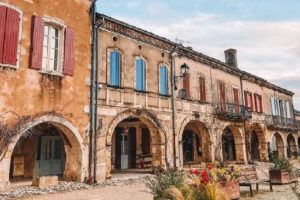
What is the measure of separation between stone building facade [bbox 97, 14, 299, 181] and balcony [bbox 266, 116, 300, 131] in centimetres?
10

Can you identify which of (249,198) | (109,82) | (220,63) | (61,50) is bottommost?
(249,198)

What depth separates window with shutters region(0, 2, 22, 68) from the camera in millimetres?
8334

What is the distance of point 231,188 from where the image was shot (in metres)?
7.18

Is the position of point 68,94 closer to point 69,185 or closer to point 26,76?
point 26,76

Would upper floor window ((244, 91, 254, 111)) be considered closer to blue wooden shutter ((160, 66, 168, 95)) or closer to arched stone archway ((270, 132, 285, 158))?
arched stone archway ((270, 132, 285, 158))

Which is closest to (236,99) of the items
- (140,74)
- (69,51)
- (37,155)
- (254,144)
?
(254,144)

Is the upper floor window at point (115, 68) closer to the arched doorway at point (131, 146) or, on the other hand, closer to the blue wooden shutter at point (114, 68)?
the blue wooden shutter at point (114, 68)

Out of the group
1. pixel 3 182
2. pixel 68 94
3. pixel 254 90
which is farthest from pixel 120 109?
pixel 254 90

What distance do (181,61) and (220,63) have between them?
170 inches

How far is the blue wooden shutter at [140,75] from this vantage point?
41.4 feet

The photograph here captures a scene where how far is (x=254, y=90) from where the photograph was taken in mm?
22141

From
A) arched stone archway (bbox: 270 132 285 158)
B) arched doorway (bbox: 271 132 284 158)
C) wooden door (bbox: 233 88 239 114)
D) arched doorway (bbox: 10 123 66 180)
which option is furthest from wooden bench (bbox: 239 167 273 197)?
arched doorway (bbox: 271 132 284 158)

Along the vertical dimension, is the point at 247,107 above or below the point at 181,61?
below

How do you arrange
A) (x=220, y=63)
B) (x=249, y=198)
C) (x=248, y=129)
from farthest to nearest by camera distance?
(x=248, y=129), (x=220, y=63), (x=249, y=198)
